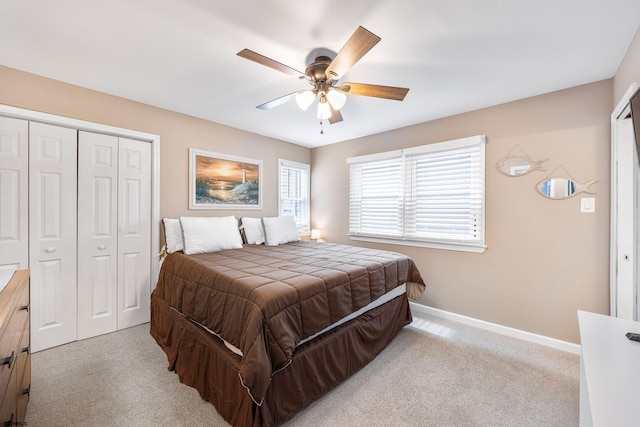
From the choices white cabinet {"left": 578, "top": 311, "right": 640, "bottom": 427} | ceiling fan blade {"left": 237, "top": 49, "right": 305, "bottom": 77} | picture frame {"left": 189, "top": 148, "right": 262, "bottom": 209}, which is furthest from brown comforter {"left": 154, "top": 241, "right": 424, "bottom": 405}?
ceiling fan blade {"left": 237, "top": 49, "right": 305, "bottom": 77}

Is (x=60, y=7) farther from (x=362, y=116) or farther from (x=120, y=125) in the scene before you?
(x=362, y=116)

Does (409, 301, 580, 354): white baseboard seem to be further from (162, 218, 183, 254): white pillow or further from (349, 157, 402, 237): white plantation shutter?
(162, 218, 183, 254): white pillow

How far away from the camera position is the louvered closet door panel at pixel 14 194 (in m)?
2.21

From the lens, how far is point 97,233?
105 inches

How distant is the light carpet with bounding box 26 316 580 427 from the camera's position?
1.67 meters

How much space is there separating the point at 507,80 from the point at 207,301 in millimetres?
3152

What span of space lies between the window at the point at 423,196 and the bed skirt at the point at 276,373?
4.41ft

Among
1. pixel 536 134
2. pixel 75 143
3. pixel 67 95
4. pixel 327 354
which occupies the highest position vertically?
pixel 67 95

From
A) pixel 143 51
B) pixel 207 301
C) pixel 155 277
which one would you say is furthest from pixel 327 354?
pixel 143 51

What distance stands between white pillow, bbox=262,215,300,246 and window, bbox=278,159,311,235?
1.91 feet

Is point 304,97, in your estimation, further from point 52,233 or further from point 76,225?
point 52,233

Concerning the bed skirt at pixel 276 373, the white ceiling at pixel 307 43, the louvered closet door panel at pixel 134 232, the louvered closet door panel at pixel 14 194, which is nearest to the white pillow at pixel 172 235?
the louvered closet door panel at pixel 134 232

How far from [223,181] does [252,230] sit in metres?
0.80

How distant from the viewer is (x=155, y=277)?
3.04 metres
